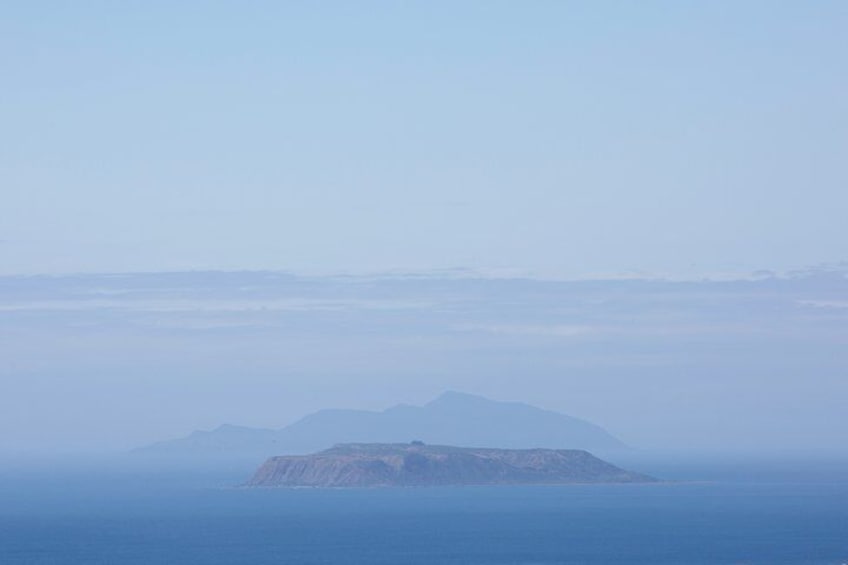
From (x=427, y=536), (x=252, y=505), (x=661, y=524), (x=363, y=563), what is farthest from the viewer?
Result: (x=252, y=505)

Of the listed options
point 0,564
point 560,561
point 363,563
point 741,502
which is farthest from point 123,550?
point 741,502

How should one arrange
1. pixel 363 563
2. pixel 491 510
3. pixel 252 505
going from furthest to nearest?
pixel 252 505
pixel 491 510
pixel 363 563

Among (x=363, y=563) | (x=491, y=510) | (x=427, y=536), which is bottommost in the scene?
(x=363, y=563)

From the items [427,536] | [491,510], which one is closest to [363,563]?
[427,536]

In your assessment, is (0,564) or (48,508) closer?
(0,564)

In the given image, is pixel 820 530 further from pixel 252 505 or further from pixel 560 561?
pixel 252 505

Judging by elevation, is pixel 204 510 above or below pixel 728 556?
above

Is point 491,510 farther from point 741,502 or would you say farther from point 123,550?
point 123,550
